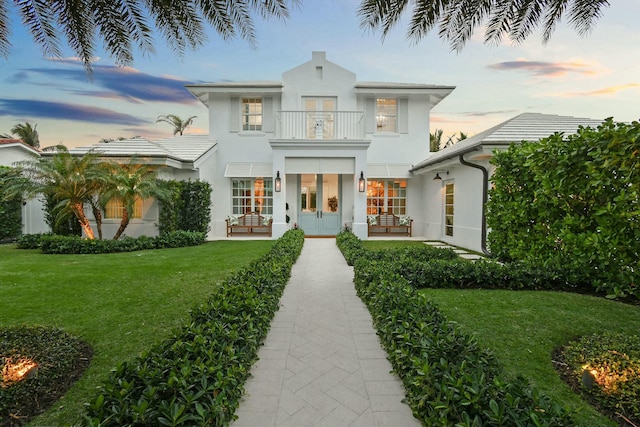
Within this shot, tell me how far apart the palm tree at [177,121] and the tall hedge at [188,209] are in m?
20.2

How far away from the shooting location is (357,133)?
16.0 metres

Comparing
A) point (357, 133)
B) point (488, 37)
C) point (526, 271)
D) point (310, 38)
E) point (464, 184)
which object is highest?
point (357, 133)

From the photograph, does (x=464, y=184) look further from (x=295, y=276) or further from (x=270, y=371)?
(x=270, y=371)

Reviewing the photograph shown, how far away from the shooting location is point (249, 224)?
53.7ft

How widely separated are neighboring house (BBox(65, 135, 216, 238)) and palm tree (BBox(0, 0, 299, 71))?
1112cm

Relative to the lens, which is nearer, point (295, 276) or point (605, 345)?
point (605, 345)

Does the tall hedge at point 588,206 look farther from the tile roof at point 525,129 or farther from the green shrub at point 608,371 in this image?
the tile roof at point 525,129

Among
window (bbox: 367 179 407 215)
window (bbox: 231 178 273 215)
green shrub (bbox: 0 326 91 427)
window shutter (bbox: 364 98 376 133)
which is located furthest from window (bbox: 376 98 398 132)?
green shrub (bbox: 0 326 91 427)

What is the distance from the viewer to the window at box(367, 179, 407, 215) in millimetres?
16688

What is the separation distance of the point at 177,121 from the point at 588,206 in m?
33.2

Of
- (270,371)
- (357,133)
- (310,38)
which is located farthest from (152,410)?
(357,133)

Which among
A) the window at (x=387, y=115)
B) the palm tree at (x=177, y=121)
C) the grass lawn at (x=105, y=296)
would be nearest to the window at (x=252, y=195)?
the grass lawn at (x=105, y=296)

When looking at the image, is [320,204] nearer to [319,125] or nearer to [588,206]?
[319,125]

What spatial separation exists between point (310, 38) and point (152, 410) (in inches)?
163
